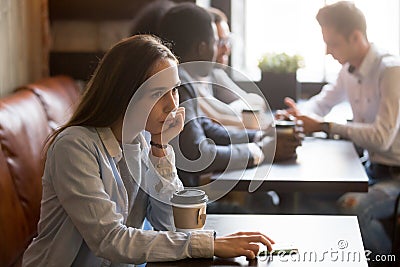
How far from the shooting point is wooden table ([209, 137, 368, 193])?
2.33 m

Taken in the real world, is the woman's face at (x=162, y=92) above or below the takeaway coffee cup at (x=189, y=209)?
above

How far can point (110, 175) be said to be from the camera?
168cm

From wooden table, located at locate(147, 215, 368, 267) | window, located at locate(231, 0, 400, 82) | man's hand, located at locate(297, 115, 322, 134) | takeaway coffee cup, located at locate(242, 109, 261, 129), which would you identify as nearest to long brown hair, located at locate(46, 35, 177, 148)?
wooden table, located at locate(147, 215, 368, 267)

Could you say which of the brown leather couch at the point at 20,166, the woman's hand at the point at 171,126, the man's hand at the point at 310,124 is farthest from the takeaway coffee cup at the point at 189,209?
the man's hand at the point at 310,124

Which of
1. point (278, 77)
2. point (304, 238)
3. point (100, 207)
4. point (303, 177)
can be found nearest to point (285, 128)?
point (303, 177)

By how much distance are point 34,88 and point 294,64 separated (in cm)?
130

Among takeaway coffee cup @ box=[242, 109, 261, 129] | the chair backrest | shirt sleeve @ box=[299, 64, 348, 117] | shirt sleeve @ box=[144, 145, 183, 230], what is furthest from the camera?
shirt sleeve @ box=[299, 64, 348, 117]

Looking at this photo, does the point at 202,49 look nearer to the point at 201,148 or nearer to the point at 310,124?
the point at 201,148

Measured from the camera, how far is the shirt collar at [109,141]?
1705 mm

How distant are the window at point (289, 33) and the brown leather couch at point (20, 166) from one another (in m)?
1.47

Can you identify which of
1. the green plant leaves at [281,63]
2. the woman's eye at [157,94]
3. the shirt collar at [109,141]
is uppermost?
the woman's eye at [157,94]

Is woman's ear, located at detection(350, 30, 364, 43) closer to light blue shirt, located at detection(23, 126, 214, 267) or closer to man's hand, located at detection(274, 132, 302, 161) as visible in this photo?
man's hand, located at detection(274, 132, 302, 161)

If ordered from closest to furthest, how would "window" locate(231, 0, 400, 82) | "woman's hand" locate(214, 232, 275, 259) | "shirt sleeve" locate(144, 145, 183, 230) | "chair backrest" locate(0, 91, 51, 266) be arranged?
"woman's hand" locate(214, 232, 275, 259), "shirt sleeve" locate(144, 145, 183, 230), "chair backrest" locate(0, 91, 51, 266), "window" locate(231, 0, 400, 82)

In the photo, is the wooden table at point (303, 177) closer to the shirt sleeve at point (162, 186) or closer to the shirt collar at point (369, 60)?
the shirt sleeve at point (162, 186)
